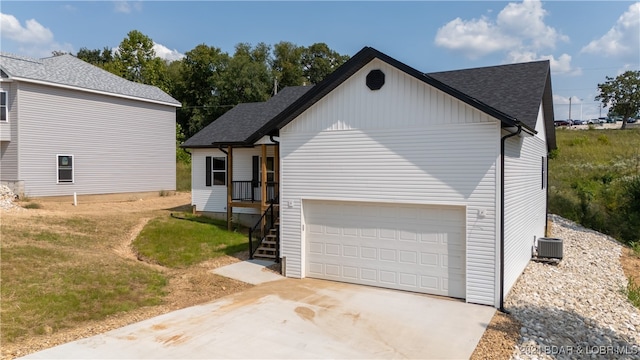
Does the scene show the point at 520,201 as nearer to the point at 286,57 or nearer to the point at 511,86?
the point at 511,86

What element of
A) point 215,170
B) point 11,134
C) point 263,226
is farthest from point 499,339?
point 11,134

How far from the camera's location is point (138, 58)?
152 feet

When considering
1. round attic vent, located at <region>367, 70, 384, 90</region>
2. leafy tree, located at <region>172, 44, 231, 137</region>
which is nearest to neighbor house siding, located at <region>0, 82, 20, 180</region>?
round attic vent, located at <region>367, 70, 384, 90</region>

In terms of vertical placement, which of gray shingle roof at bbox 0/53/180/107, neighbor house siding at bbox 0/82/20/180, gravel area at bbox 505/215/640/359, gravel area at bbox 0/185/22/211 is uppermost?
gray shingle roof at bbox 0/53/180/107

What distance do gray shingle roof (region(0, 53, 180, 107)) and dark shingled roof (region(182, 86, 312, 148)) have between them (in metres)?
7.46

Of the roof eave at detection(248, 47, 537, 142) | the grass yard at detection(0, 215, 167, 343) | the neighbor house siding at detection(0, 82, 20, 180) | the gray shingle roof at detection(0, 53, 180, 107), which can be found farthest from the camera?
the gray shingle roof at detection(0, 53, 180, 107)

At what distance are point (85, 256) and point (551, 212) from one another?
21.3 metres

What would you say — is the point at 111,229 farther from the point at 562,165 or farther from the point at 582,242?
the point at 562,165

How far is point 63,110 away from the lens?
2017 cm

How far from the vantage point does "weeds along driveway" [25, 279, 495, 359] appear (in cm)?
620

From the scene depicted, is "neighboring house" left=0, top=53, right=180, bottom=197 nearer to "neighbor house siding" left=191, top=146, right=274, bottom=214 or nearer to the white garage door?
"neighbor house siding" left=191, top=146, right=274, bottom=214

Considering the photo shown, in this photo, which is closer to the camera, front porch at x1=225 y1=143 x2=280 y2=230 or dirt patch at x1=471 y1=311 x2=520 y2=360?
dirt patch at x1=471 y1=311 x2=520 y2=360

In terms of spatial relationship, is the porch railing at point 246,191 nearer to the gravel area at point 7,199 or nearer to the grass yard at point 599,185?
the gravel area at point 7,199

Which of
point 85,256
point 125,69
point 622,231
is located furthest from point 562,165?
point 125,69
